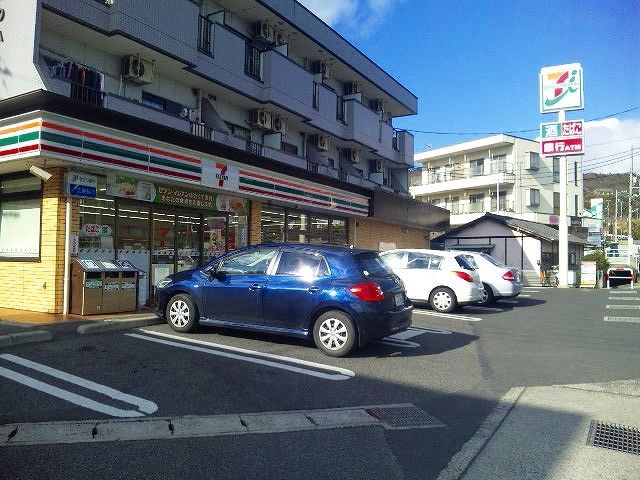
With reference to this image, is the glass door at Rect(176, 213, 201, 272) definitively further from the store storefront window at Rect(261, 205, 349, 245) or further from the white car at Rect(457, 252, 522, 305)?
the white car at Rect(457, 252, 522, 305)

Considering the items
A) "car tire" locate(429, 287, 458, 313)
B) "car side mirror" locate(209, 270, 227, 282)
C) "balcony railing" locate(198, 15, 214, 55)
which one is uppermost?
"balcony railing" locate(198, 15, 214, 55)

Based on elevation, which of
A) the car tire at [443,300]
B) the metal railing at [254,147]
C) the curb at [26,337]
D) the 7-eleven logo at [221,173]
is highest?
the metal railing at [254,147]

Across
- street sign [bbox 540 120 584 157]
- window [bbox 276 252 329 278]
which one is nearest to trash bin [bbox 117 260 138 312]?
window [bbox 276 252 329 278]

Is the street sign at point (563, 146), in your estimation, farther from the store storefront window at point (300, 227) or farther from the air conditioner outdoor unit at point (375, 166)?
the store storefront window at point (300, 227)

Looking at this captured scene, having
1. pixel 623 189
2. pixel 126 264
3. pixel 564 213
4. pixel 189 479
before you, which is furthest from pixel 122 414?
pixel 623 189

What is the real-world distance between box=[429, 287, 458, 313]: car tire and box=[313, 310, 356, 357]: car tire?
6.45 m

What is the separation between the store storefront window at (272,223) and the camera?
50.9ft

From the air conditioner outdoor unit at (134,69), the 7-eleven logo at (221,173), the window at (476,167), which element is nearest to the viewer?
the air conditioner outdoor unit at (134,69)

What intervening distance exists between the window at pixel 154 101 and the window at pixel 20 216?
368 centimetres

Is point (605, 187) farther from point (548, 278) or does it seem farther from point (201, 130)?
point (201, 130)

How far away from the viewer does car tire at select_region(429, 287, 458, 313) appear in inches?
511

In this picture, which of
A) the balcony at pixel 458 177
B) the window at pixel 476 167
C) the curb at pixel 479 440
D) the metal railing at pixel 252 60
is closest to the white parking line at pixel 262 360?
the curb at pixel 479 440

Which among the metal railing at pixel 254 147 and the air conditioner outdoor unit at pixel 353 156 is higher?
the air conditioner outdoor unit at pixel 353 156

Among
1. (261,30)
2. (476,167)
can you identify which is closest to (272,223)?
(261,30)
